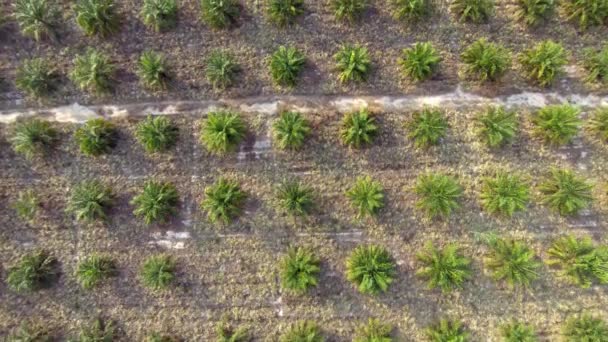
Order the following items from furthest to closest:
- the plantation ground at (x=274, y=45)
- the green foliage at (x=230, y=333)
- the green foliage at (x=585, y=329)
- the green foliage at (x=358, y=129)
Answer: the plantation ground at (x=274, y=45), the green foliage at (x=358, y=129), the green foliage at (x=230, y=333), the green foliage at (x=585, y=329)

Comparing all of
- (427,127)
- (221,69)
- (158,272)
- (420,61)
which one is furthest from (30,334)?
(420,61)

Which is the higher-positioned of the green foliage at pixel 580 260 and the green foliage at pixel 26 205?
the green foliage at pixel 26 205

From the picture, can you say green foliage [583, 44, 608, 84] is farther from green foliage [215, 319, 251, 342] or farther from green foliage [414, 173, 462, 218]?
green foliage [215, 319, 251, 342]

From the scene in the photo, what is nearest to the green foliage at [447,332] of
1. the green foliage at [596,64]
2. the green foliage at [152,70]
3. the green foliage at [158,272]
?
the green foliage at [158,272]

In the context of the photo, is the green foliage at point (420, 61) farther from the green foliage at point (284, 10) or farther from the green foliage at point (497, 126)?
the green foliage at point (284, 10)

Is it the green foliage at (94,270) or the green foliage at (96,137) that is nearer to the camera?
the green foliage at (94,270)

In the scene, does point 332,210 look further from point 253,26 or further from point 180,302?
point 253,26

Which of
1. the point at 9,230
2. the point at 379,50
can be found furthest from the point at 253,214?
the point at 9,230
